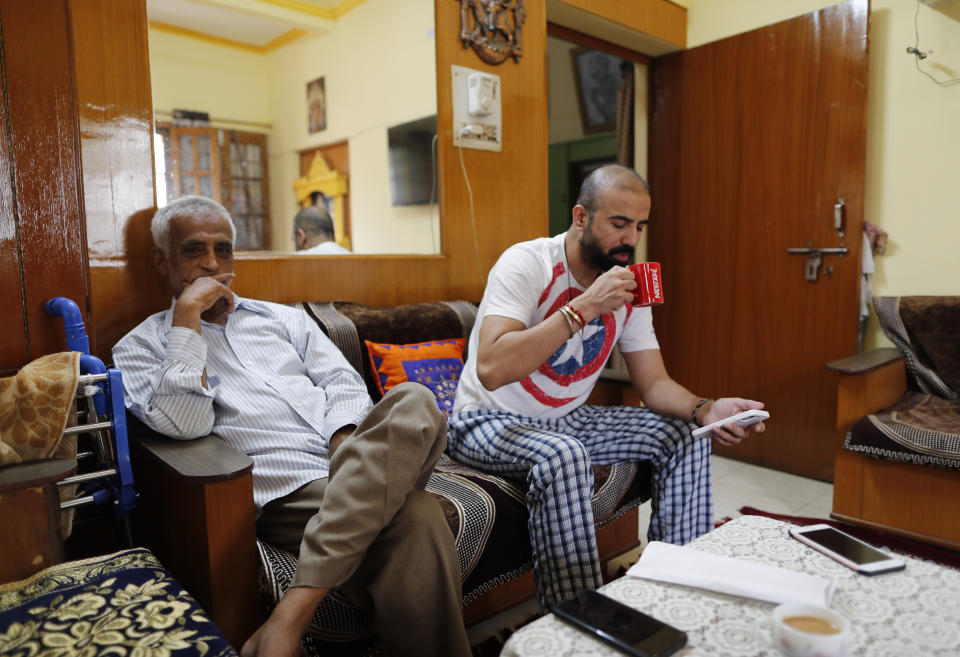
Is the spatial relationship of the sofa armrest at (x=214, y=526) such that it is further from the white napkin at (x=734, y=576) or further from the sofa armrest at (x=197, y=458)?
the white napkin at (x=734, y=576)

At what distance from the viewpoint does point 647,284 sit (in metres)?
1.54

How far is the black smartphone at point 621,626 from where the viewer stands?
801 millimetres

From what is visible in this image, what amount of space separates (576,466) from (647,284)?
0.49 metres

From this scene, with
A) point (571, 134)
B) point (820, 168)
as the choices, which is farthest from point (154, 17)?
point (571, 134)

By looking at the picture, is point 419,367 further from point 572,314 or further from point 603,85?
point 603,85

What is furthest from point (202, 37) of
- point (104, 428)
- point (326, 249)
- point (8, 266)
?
point (104, 428)

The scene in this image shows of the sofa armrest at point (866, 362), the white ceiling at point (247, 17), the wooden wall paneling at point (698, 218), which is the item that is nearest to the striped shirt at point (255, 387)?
the white ceiling at point (247, 17)

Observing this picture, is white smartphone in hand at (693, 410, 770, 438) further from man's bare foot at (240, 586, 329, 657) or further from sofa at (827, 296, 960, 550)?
sofa at (827, 296, 960, 550)

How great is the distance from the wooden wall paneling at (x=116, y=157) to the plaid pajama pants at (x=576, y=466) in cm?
94

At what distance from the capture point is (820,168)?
287cm

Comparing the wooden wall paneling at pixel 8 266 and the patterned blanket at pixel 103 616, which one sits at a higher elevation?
the wooden wall paneling at pixel 8 266

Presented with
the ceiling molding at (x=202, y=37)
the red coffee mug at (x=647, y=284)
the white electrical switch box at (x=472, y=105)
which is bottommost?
the red coffee mug at (x=647, y=284)

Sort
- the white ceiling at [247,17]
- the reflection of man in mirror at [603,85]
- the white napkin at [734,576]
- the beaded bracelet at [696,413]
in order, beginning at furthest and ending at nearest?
the reflection of man in mirror at [603,85] → the white ceiling at [247,17] → the beaded bracelet at [696,413] → the white napkin at [734,576]

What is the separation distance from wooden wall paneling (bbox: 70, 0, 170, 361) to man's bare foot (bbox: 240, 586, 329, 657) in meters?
0.96
